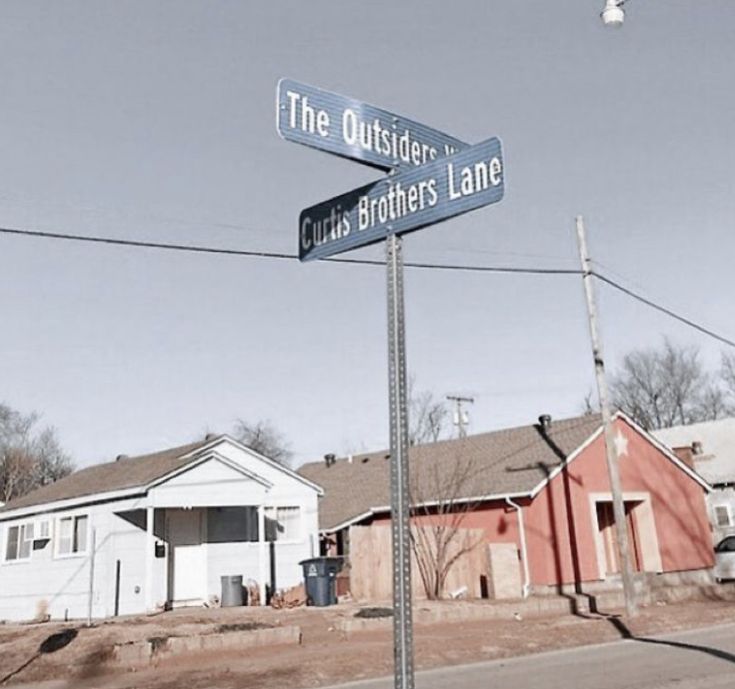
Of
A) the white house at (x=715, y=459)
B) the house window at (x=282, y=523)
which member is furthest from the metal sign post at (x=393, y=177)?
the white house at (x=715, y=459)

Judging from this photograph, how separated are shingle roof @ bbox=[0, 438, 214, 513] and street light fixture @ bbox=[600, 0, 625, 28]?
16.0m

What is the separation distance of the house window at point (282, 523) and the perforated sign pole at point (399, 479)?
22.1 meters

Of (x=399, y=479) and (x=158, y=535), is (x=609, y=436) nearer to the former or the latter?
(x=158, y=535)

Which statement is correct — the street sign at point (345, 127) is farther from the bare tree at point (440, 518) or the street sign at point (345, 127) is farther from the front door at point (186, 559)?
the front door at point (186, 559)

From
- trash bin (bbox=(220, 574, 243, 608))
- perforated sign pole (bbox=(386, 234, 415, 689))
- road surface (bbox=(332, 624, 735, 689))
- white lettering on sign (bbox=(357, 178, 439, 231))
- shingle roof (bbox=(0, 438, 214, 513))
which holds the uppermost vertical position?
shingle roof (bbox=(0, 438, 214, 513))

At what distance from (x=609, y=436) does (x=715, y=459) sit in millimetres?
22145

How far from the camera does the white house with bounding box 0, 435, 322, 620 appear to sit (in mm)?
21297

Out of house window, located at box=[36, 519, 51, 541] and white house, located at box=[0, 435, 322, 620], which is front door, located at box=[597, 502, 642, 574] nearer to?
white house, located at box=[0, 435, 322, 620]

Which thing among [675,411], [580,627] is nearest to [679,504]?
[580,627]

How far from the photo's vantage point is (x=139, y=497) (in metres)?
21.2

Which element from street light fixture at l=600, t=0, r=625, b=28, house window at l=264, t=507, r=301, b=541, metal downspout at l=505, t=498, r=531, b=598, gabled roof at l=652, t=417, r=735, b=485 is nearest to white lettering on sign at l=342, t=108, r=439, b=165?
street light fixture at l=600, t=0, r=625, b=28

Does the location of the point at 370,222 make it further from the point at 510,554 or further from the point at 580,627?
the point at 510,554

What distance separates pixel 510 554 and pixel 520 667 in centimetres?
953

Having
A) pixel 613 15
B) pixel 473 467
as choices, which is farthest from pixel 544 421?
pixel 613 15
